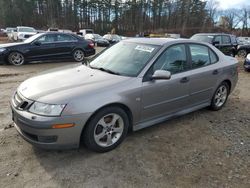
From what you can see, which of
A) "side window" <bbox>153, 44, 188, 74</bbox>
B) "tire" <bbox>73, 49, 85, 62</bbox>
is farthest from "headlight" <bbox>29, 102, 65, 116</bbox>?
"tire" <bbox>73, 49, 85, 62</bbox>

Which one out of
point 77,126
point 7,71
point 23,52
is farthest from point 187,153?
point 23,52

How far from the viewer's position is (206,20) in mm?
65938

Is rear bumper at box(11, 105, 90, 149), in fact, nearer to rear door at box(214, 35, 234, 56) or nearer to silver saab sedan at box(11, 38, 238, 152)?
silver saab sedan at box(11, 38, 238, 152)

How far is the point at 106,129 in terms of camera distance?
10.9 ft

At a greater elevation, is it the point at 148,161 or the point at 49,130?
the point at 49,130

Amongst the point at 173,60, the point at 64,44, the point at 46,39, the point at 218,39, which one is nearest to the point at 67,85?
the point at 173,60

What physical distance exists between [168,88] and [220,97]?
189cm

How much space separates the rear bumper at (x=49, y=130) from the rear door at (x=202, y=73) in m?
2.22

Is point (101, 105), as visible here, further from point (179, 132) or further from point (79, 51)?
point (79, 51)

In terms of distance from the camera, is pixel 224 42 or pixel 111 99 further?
pixel 224 42

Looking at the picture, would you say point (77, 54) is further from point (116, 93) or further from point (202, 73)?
point (116, 93)

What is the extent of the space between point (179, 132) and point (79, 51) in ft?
27.3

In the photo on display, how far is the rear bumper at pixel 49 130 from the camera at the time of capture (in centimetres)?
284

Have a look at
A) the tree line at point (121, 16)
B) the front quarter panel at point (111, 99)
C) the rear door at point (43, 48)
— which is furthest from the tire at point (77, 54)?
the tree line at point (121, 16)
